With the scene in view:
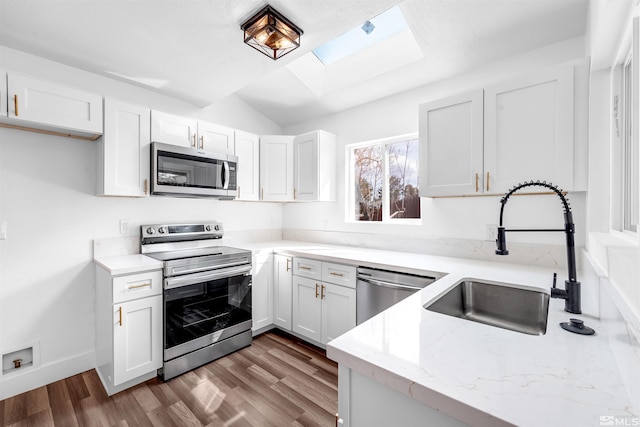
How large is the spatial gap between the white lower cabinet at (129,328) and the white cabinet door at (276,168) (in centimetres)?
146

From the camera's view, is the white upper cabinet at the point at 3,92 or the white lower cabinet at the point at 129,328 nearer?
the white upper cabinet at the point at 3,92

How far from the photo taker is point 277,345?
2648 millimetres

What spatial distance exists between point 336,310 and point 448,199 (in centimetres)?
137

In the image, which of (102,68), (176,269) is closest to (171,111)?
(102,68)

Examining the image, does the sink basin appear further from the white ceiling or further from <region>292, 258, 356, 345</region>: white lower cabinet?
the white ceiling

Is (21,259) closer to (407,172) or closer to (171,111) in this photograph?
(171,111)

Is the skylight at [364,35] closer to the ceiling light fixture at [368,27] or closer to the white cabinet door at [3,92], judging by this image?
the ceiling light fixture at [368,27]

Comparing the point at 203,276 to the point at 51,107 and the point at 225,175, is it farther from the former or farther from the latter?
the point at 51,107

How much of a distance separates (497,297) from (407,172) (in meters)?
1.57

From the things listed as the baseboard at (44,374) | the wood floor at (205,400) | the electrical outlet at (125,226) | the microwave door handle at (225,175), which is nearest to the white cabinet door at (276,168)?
the microwave door handle at (225,175)

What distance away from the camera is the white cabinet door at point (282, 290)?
9.14ft

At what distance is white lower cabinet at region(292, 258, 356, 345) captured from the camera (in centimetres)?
233

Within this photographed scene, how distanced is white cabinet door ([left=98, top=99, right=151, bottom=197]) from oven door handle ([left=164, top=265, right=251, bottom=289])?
77 cm

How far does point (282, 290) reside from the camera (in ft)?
9.35
